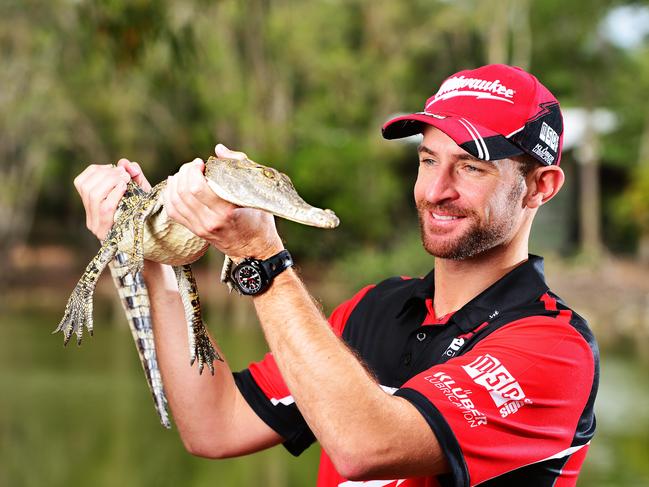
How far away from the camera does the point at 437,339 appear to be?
7.47ft

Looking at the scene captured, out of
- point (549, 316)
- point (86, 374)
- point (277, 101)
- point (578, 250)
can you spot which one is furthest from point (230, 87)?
point (549, 316)

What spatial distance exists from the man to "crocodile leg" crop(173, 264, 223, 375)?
11cm

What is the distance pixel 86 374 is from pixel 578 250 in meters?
16.2

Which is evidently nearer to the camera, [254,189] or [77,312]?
[254,189]

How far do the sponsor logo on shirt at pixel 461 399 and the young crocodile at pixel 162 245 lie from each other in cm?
41

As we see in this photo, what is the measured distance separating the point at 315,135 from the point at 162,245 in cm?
2791

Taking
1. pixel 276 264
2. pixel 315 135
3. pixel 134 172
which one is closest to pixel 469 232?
pixel 276 264

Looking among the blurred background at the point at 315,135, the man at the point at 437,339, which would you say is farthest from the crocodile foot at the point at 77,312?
the blurred background at the point at 315,135

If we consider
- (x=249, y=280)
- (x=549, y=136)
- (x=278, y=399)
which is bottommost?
(x=278, y=399)

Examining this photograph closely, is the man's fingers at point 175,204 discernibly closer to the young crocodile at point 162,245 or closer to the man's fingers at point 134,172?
the young crocodile at point 162,245

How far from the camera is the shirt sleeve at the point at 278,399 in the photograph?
2523 millimetres

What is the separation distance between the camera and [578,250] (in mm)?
28688

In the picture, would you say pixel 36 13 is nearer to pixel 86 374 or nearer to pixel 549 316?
pixel 86 374

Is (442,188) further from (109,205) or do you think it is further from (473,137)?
(109,205)
